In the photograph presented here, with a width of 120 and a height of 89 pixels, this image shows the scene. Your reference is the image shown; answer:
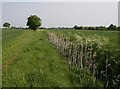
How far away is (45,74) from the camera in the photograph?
1056cm

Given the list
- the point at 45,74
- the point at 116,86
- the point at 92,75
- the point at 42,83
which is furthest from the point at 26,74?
the point at 116,86

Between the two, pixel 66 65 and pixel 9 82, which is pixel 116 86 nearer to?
pixel 9 82

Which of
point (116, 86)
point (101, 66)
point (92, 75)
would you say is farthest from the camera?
point (101, 66)

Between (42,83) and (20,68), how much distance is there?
10.0 feet

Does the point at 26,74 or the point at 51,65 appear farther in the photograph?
the point at 51,65

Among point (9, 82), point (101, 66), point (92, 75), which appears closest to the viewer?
point (9, 82)

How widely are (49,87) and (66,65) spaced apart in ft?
13.3

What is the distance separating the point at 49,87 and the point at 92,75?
6.60 ft

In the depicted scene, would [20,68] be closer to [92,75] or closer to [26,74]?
[26,74]

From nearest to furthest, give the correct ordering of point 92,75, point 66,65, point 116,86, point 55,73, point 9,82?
point 116,86, point 9,82, point 92,75, point 55,73, point 66,65

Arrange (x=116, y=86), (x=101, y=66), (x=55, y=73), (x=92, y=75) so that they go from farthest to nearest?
(x=101, y=66)
(x=55, y=73)
(x=92, y=75)
(x=116, y=86)

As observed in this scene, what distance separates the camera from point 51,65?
1312cm

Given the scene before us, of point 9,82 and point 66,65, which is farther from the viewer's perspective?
point 66,65

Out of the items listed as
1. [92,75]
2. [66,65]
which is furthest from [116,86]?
[66,65]
